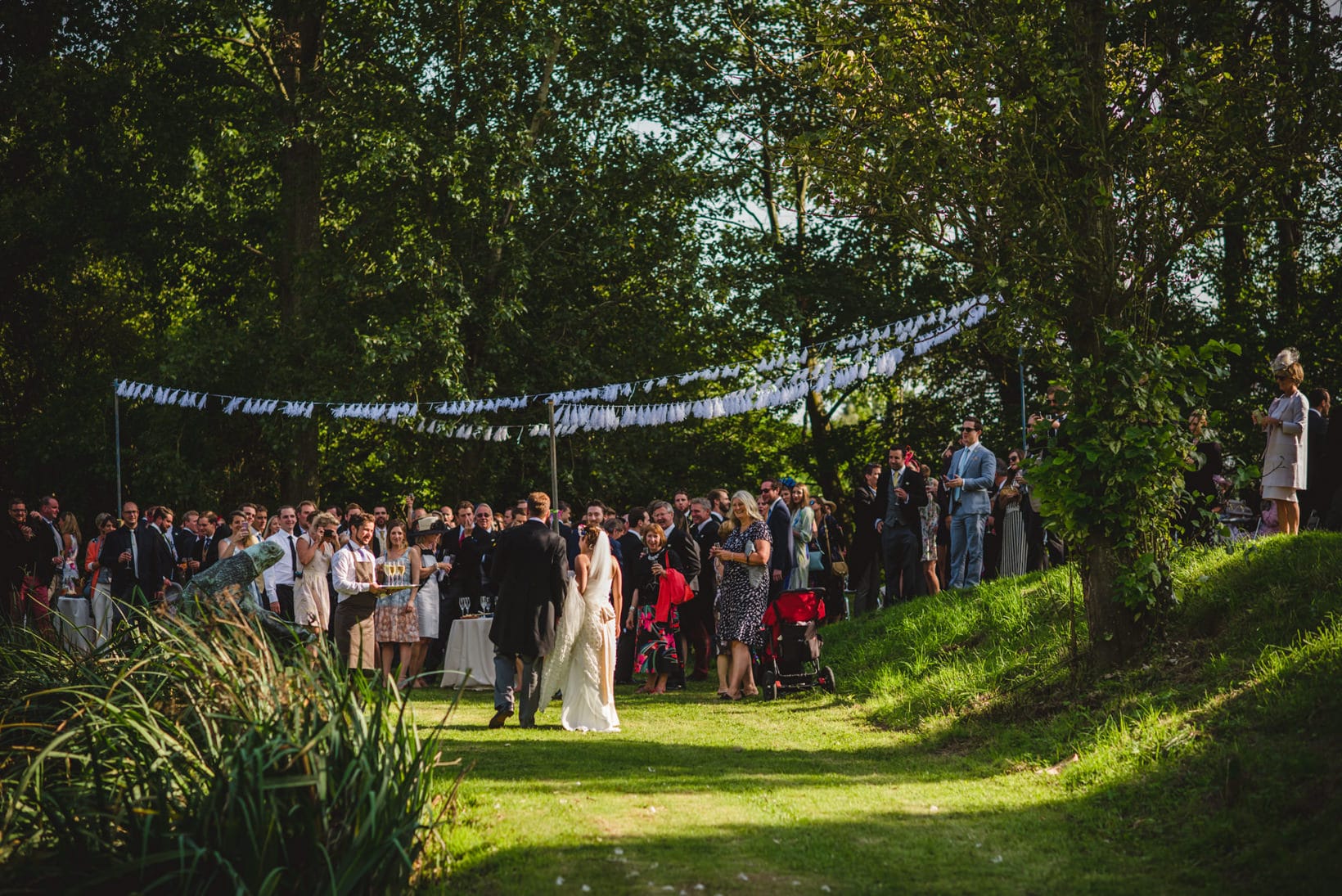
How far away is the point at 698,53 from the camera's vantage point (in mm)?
26938

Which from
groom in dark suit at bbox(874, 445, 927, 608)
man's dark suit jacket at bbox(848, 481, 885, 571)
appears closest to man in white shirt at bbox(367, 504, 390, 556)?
man's dark suit jacket at bbox(848, 481, 885, 571)

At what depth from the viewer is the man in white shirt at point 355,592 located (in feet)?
40.9

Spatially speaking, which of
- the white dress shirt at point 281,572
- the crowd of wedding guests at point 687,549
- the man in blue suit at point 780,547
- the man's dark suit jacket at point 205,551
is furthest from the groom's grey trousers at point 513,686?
the man's dark suit jacket at point 205,551

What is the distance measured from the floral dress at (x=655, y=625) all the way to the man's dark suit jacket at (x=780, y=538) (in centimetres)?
133

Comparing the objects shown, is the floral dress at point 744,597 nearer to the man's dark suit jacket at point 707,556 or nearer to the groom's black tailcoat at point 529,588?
the man's dark suit jacket at point 707,556

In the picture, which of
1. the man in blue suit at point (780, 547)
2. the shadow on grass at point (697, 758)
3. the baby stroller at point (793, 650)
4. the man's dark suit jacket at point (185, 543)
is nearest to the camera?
the shadow on grass at point (697, 758)

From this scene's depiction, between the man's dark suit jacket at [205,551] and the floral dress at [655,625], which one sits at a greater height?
the man's dark suit jacket at [205,551]

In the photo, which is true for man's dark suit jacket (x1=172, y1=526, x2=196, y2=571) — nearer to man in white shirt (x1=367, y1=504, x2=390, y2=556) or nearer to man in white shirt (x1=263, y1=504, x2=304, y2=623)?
man in white shirt (x1=367, y1=504, x2=390, y2=556)

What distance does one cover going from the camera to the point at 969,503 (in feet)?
48.7

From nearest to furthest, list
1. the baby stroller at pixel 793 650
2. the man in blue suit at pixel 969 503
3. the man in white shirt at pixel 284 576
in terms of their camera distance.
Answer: the baby stroller at pixel 793 650, the man in blue suit at pixel 969 503, the man in white shirt at pixel 284 576

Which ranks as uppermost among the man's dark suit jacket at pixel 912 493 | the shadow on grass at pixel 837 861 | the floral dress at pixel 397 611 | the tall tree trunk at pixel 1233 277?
the tall tree trunk at pixel 1233 277

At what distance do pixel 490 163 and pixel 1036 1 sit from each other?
15.4 m

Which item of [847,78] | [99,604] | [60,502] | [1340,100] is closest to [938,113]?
[847,78]

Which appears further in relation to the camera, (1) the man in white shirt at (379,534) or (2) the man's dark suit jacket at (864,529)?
(1) the man in white shirt at (379,534)
